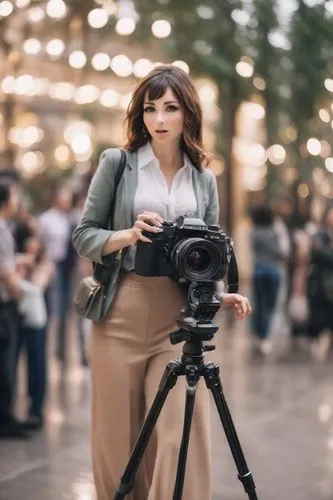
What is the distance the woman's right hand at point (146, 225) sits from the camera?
289cm

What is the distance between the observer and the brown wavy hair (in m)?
3.15

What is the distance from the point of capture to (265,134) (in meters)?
10.6

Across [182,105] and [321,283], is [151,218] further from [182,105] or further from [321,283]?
[321,283]

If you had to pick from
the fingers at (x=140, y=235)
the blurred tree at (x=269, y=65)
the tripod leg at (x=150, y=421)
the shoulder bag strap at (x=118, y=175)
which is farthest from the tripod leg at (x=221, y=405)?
the blurred tree at (x=269, y=65)

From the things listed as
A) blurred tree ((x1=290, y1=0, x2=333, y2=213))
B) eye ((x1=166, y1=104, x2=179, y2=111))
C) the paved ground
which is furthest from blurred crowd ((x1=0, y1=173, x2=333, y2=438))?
eye ((x1=166, y1=104, x2=179, y2=111))

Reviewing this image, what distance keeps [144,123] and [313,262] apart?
19.6ft

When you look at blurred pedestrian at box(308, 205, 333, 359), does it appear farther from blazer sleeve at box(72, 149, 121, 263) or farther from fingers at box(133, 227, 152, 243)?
fingers at box(133, 227, 152, 243)

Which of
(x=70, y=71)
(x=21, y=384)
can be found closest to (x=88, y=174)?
(x=21, y=384)

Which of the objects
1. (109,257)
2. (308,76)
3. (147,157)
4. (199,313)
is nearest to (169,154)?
(147,157)

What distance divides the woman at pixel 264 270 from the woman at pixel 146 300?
6030 millimetres

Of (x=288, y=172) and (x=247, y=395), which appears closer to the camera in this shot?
(x=247, y=395)

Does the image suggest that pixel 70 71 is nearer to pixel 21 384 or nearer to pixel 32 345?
pixel 21 384

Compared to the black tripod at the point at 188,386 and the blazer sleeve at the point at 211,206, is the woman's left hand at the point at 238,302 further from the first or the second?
the blazer sleeve at the point at 211,206

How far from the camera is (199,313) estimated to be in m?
2.86
